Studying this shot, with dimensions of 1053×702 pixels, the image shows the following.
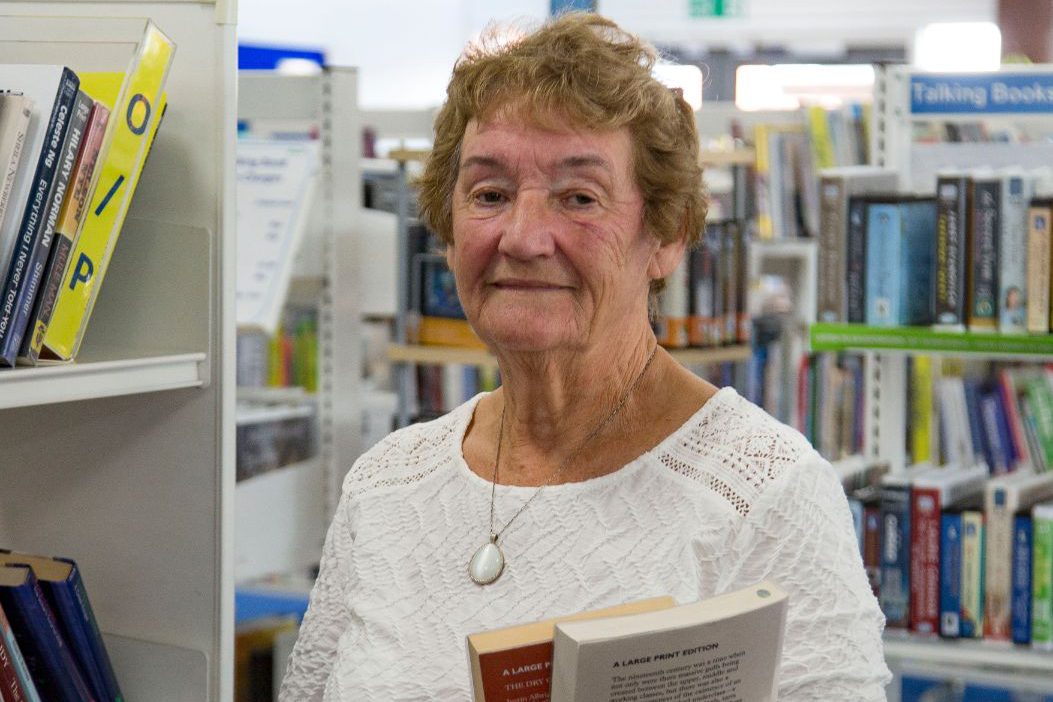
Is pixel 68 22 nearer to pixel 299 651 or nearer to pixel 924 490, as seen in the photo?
pixel 299 651

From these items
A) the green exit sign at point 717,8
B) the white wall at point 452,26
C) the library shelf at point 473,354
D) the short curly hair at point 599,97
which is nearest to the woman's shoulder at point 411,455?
Answer: the short curly hair at point 599,97

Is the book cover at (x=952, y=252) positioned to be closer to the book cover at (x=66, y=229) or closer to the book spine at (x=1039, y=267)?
the book spine at (x=1039, y=267)

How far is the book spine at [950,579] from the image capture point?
2.79m

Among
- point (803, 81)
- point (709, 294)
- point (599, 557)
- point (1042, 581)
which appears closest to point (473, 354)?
point (709, 294)

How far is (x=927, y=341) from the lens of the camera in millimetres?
2727

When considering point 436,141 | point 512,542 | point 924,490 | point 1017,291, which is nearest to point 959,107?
point 1017,291

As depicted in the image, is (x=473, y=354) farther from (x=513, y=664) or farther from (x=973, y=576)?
(x=513, y=664)

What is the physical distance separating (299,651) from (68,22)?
2.71ft

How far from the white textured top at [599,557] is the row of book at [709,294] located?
187 cm

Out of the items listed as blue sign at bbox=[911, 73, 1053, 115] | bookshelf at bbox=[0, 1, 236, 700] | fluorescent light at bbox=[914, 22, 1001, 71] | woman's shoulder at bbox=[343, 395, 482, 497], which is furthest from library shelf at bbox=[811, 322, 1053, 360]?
fluorescent light at bbox=[914, 22, 1001, 71]

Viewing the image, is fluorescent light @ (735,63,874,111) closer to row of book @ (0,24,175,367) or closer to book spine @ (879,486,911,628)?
book spine @ (879,486,911,628)

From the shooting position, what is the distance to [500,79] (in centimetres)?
145

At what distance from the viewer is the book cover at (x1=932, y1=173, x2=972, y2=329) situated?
8.93 feet

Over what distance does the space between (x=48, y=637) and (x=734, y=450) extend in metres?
0.75
